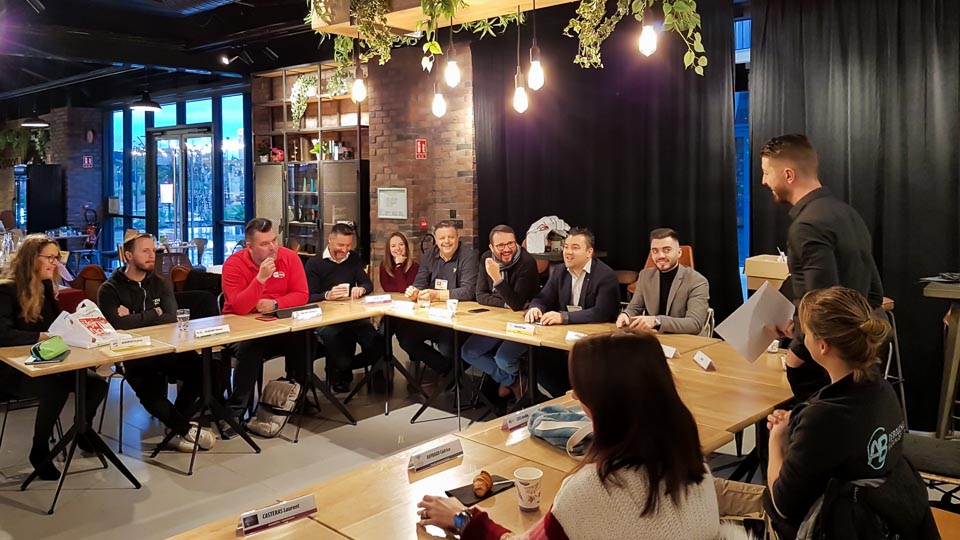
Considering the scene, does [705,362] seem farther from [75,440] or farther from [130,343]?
[75,440]

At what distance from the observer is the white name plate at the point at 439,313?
4.92 meters

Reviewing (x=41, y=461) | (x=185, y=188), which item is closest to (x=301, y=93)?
(x=185, y=188)

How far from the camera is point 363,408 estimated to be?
5.48 meters

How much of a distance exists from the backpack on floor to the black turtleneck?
244 centimetres

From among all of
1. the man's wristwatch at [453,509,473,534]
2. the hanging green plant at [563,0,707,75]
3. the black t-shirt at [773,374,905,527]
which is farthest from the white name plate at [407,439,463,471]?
the hanging green plant at [563,0,707,75]

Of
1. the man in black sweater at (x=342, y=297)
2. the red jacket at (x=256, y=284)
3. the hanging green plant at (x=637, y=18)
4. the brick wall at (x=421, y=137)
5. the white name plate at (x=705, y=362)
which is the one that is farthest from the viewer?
the brick wall at (x=421, y=137)

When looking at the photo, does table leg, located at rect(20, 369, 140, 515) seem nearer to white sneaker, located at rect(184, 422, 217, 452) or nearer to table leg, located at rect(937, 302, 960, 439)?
white sneaker, located at rect(184, 422, 217, 452)

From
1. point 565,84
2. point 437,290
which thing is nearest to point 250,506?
point 437,290

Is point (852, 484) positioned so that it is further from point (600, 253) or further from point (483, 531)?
point (600, 253)

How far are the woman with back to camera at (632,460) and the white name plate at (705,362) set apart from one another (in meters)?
1.94

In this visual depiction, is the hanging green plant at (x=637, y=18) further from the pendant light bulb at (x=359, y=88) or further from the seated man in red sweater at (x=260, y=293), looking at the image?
the seated man in red sweater at (x=260, y=293)

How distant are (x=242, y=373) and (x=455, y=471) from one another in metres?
3.04

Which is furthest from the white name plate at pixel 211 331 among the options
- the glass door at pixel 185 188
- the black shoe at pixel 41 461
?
the glass door at pixel 185 188

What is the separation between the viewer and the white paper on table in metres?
3.18
